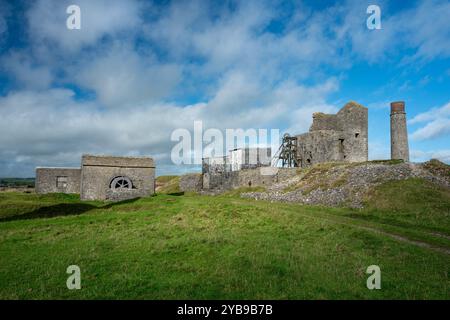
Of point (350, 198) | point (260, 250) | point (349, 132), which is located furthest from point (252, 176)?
point (260, 250)

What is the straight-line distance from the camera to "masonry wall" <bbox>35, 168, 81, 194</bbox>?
38938mm

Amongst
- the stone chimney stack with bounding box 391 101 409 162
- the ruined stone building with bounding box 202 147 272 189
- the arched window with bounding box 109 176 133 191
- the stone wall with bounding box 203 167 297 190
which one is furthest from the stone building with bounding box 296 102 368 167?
the arched window with bounding box 109 176 133 191

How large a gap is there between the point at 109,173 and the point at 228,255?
28.6m

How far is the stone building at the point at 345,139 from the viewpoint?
39062 millimetres

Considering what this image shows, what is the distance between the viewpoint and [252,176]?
39.3 metres

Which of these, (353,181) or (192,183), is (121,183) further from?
(353,181)

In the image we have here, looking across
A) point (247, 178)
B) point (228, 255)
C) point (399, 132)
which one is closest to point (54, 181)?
point (247, 178)

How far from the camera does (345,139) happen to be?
130 feet

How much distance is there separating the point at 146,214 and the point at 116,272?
36.3 feet

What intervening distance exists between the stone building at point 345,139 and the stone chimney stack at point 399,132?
15.9 ft

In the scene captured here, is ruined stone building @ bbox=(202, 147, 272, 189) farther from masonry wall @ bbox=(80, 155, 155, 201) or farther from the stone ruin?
masonry wall @ bbox=(80, 155, 155, 201)
